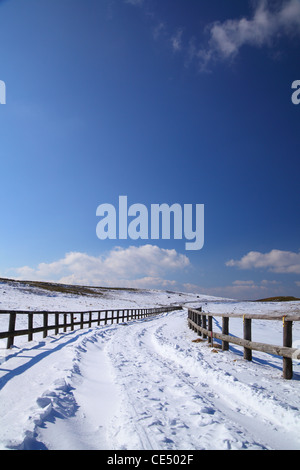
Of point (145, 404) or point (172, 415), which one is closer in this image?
point (172, 415)

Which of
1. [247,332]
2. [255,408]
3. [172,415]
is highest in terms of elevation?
[247,332]

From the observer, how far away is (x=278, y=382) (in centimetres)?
534

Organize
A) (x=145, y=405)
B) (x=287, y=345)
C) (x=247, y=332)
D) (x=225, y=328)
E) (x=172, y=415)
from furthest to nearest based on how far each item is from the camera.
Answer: (x=225, y=328)
(x=247, y=332)
(x=287, y=345)
(x=145, y=405)
(x=172, y=415)

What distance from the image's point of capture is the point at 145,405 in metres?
4.20

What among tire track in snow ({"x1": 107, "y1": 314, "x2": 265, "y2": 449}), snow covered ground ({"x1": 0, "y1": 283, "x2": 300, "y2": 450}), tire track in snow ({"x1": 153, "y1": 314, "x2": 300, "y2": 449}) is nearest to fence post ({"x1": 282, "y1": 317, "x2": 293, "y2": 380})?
snow covered ground ({"x1": 0, "y1": 283, "x2": 300, "y2": 450})

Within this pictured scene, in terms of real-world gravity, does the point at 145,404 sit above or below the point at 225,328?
below

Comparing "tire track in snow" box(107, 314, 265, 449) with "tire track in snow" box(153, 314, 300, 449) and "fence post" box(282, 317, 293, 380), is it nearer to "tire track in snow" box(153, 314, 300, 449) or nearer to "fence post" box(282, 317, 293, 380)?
"tire track in snow" box(153, 314, 300, 449)

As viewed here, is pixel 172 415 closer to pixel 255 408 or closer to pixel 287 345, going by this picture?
pixel 255 408

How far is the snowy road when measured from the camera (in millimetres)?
3160

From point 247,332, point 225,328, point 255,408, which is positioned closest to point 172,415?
point 255,408

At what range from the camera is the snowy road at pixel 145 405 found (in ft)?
10.4
